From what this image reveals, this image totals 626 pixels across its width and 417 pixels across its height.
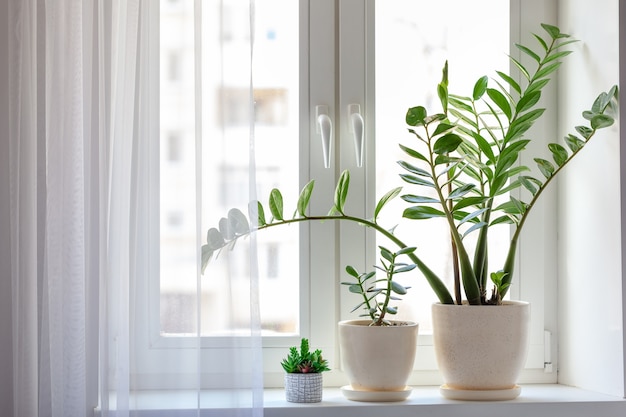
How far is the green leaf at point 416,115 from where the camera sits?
5.46 ft

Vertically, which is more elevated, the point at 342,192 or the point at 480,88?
the point at 480,88

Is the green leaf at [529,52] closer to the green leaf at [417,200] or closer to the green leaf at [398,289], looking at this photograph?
the green leaf at [417,200]

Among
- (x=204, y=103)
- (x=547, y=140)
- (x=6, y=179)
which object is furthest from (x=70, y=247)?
(x=547, y=140)

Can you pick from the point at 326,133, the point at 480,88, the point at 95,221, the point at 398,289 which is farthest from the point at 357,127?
the point at 95,221

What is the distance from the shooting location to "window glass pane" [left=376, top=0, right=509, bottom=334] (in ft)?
6.28

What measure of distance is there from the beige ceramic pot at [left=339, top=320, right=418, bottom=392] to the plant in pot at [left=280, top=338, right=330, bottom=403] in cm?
6

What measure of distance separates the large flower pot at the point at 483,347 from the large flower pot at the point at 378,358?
0.27ft

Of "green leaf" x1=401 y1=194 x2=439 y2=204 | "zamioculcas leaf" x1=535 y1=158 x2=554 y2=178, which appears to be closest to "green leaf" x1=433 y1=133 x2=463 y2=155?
"green leaf" x1=401 y1=194 x2=439 y2=204

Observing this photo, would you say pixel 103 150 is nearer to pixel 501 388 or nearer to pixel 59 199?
pixel 59 199

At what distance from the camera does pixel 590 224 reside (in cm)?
182

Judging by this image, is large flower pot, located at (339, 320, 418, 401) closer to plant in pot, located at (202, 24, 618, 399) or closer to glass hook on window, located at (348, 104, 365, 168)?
plant in pot, located at (202, 24, 618, 399)

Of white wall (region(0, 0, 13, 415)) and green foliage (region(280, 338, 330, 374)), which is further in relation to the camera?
green foliage (region(280, 338, 330, 374))

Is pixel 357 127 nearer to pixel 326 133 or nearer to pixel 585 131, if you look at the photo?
pixel 326 133

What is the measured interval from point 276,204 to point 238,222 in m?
0.20
